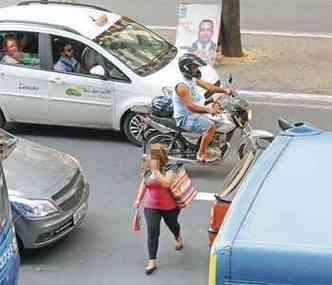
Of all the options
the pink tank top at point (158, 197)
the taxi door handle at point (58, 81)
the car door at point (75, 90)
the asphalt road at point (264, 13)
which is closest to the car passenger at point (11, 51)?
the car door at point (75, 90)

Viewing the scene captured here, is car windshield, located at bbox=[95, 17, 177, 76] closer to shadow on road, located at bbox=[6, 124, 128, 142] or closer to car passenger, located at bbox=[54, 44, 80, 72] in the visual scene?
car passenger, located at bbox=[54, 44, 80, 72]

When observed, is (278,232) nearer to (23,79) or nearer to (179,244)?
(179,244)

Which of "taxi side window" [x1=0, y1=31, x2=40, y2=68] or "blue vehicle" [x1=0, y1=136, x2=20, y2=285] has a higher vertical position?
"blue vehicle" [x1=0, y1=136, x2=20, y2=285]

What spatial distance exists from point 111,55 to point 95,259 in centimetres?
406

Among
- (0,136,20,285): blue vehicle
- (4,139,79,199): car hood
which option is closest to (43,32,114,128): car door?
(4,139,79,199): car hood

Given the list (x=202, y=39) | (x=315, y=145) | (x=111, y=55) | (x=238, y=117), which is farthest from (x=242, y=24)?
(x=315, y=145)

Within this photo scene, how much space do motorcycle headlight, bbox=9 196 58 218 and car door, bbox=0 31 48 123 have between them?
13.2ft

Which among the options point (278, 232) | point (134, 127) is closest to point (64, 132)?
point (134, 127)

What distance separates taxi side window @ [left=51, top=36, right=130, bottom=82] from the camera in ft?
38.2

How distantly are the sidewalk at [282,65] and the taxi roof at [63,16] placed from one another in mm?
3247

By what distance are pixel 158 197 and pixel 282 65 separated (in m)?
8.33

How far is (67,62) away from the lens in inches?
461

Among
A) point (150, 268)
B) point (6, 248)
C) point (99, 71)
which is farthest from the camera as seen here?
point (99, 71)

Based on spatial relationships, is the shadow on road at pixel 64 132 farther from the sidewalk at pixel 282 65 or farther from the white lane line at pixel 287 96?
the sidewalk at pixel 282 65
